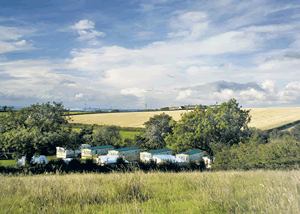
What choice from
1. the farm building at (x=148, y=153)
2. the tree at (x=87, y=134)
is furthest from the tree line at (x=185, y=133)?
the tree at (x=87, y=134)

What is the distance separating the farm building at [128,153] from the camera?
59.3 meters

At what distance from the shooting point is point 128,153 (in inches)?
2418

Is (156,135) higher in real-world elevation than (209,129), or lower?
lower

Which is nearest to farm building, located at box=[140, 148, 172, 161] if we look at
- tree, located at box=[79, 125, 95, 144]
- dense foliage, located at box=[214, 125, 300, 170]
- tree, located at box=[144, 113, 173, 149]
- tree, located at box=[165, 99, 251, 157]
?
tree, located at box=[144, 113, 173, 149]

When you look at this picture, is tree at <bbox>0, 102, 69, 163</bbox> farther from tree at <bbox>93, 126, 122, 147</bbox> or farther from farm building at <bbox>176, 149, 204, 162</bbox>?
tree at <bbox>93, 126, 122, 147</bbox>

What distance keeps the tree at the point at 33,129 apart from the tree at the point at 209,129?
65.1 ft

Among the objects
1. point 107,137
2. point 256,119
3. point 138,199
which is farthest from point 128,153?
point 256,119

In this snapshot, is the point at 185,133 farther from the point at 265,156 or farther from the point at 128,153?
the point at 128,153

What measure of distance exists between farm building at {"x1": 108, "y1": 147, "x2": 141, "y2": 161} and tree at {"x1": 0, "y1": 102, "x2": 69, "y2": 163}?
2597cm

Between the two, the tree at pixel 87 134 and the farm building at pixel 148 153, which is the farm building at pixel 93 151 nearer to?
the tree at pixel 87 134

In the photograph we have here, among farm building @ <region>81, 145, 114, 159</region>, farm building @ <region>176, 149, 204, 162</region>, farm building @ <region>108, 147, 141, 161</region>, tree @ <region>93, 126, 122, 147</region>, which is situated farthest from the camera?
tree @ <region>93, 126, 122, 147</region>

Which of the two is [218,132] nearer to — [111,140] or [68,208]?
[68,208]

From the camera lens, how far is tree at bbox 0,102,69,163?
29.7m

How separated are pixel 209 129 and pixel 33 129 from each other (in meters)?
28.1
